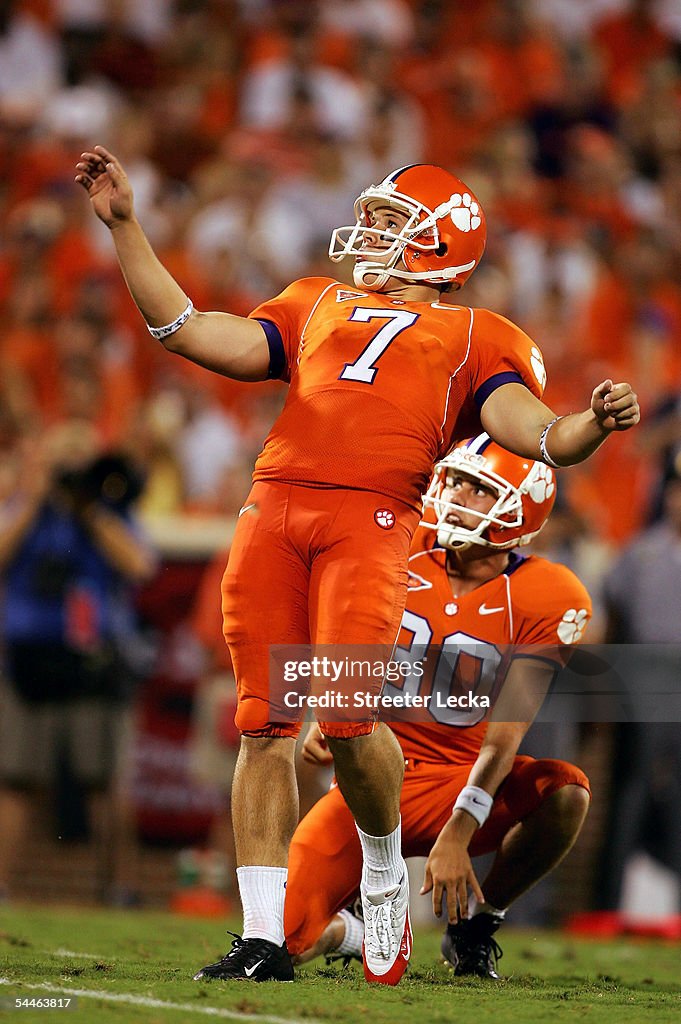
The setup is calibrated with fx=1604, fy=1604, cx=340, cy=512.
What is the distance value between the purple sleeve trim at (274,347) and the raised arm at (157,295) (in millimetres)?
44

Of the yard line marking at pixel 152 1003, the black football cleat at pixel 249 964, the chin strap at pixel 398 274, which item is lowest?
the yard line marking at pixel 152 1003

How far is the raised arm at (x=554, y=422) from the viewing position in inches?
134

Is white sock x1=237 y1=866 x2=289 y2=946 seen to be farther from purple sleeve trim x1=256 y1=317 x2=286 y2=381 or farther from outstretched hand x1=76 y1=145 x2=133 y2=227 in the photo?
outstretched hand x1=76 y1=145 x2=133 y2=227

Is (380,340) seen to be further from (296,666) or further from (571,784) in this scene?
(571,784)

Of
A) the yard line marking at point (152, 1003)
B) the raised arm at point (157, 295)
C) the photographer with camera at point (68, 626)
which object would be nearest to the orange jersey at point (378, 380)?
the raised arm at point (157, 295)

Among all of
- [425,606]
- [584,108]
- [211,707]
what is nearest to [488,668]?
[425,606]

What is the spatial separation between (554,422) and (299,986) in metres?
1.40

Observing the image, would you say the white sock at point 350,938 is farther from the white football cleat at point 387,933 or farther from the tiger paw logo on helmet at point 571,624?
the tiger paw logo on helmet at point 571,624

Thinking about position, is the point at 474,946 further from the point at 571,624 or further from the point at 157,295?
the point at 157,295

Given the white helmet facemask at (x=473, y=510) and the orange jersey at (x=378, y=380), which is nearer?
the orange jersey at (x=378, y=380)

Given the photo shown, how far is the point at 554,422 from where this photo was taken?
3.58 meters

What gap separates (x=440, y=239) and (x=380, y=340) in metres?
0.36

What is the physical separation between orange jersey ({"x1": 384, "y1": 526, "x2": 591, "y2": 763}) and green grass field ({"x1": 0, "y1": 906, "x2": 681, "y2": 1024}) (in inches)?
28.9

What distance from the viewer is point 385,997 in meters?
3.57
